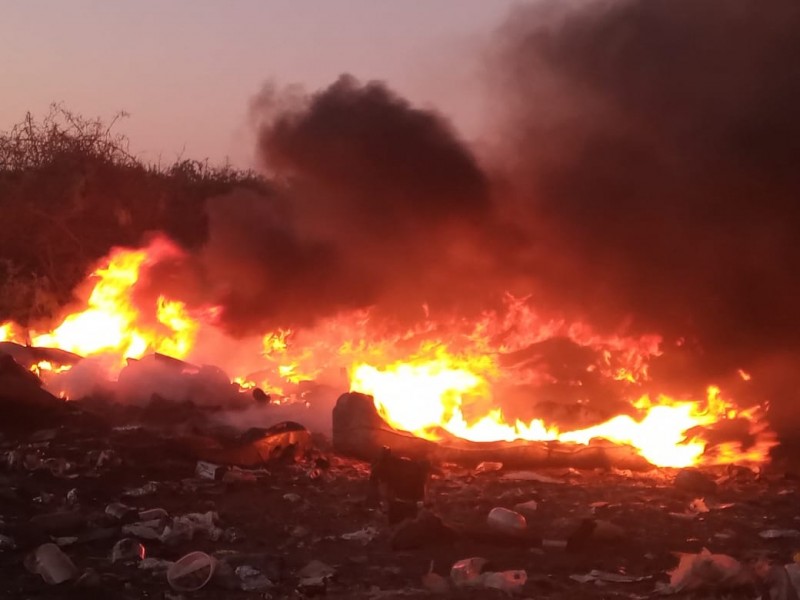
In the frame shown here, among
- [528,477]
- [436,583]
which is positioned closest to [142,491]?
[436,583]

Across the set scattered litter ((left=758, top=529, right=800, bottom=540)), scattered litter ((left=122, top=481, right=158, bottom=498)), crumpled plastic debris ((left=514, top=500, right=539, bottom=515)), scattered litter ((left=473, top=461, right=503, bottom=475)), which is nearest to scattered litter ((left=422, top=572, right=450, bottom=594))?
crumpled plastic debris ((left=514, top=500, right=539, bottom=515))

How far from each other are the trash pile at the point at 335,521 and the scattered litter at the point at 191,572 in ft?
0.04

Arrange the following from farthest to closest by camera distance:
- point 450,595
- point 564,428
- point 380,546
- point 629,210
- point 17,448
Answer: point 629,210 → point 564,428 → point 17,448 → point 380,546 → point 450,595

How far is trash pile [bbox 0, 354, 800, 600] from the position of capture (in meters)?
4.98

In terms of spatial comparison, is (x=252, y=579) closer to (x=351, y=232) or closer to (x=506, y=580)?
(x=506, y=580)

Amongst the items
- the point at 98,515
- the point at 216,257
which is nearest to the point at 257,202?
the point at 216,257

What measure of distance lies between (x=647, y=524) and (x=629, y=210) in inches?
181

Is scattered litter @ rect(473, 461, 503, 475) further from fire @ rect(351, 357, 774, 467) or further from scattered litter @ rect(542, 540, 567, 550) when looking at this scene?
scattered litter @ rect(542, 540, 567, 550)

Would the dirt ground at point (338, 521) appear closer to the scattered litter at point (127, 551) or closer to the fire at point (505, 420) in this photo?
the scattered litter at point (127, 551)

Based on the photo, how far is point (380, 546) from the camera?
5.80 meters

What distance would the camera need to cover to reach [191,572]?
4.98m

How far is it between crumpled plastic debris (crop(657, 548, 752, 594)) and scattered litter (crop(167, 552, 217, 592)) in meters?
2.55

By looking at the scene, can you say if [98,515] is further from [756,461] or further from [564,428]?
[756,461]

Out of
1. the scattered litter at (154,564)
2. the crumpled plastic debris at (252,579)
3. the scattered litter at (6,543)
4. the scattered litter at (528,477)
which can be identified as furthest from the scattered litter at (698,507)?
the scattered litter at (6,543)
